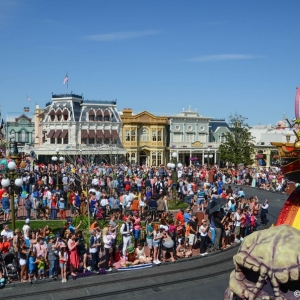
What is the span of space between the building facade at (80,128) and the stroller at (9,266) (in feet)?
133

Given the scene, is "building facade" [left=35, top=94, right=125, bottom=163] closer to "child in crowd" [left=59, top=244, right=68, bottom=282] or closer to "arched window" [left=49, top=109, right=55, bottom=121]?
"arched window" [left=49, top=109, right=55, bottom=121]

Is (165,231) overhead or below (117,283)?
overhead

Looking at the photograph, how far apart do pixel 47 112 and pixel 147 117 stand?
1343cm

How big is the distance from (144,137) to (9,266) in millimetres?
48582

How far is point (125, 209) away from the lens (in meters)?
19.9

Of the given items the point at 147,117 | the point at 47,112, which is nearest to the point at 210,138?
the point at 147,117

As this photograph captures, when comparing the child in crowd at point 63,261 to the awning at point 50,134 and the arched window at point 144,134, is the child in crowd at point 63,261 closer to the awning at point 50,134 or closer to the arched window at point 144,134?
the awning at point 50,134

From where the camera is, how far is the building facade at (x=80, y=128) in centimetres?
5353

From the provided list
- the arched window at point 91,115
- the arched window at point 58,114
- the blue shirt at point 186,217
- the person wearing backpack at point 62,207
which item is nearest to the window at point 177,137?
the arched window at point 91,115

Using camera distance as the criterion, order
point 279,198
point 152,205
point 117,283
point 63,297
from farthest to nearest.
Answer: point 279,198 → point 152,205 → point 117,283 → point 63,297

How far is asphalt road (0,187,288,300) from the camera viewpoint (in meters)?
10.5

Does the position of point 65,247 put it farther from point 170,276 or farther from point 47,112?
point 47,112

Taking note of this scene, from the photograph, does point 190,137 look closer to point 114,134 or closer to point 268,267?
point 114,134

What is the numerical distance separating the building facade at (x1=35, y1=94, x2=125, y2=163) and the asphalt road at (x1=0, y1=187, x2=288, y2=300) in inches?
1586
